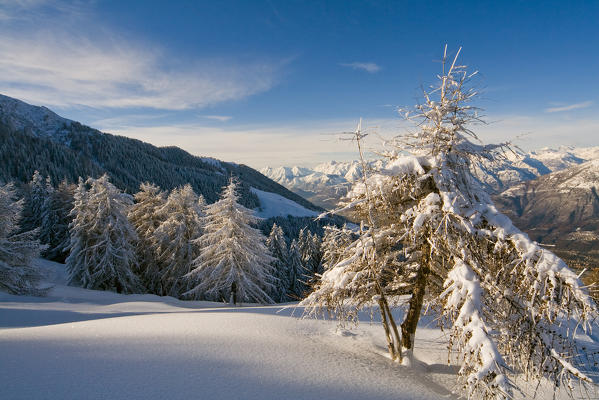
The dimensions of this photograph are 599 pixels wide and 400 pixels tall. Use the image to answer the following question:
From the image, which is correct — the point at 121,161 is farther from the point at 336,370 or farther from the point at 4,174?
the point at 336,370

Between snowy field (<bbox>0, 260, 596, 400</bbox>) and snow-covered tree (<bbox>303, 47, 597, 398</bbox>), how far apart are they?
2.97 ft

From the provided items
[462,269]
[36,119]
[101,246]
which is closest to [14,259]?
[101,246]

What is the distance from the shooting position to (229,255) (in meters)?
20.1

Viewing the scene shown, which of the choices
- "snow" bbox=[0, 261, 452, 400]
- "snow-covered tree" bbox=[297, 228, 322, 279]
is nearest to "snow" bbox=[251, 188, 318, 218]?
"snow-covered tree" bbox=[297, 228, 322, 279]

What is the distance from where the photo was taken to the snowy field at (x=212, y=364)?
360 centimetres

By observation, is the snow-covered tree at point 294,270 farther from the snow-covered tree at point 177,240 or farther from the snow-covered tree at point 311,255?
the snow-covered tree at point 177,240

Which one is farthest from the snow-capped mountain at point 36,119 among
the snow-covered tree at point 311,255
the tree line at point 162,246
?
the tree line at point 162,246

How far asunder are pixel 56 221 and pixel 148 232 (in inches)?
558

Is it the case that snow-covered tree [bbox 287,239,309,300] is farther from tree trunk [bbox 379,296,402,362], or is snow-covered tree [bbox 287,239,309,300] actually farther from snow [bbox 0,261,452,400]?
tree trunk [bbox 379,296,402,362]

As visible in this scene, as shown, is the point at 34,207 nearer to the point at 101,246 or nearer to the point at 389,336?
the point at 101,246

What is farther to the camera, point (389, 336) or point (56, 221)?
point (56, 221)

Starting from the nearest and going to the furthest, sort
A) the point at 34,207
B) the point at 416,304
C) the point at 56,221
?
the point at 416,304, the point at 56,221, the point at 34,207

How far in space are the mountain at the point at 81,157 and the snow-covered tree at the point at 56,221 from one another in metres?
36.4

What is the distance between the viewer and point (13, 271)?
53.5 feet
